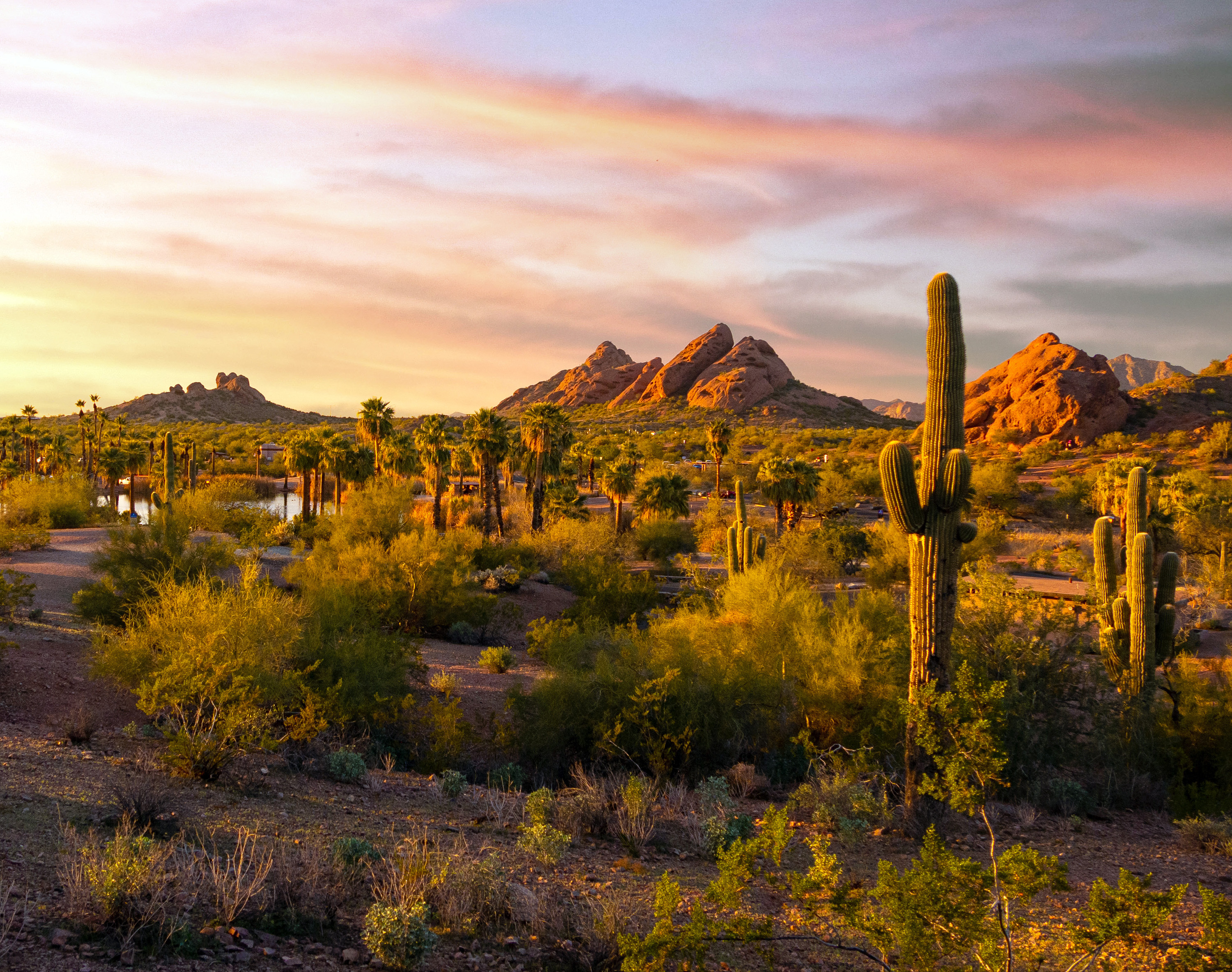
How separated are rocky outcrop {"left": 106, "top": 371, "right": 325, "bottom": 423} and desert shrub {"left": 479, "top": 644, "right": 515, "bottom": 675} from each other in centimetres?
16638

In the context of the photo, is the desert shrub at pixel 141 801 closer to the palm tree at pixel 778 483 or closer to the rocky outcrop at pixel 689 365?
the palm tree at pixel 778 483

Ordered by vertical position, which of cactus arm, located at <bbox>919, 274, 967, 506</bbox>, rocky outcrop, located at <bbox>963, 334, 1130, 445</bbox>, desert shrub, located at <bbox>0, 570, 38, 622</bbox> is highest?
rocky outcrop, located at <bbox>963, 334, 1130, 445</bbox>

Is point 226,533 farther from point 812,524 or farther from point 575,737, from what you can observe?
point 812,524

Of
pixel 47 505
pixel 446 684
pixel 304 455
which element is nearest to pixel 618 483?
pixel 304 455

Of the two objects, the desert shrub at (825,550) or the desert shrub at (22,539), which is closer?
the desert shrub at (22,539)

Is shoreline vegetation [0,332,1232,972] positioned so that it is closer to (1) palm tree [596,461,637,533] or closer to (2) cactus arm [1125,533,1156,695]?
(2) cactus arm [1125,533,1156,695]

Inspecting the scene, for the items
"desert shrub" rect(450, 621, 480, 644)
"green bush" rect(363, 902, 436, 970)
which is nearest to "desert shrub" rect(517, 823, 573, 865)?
"green bush" rect(363, 902, 436, 970)

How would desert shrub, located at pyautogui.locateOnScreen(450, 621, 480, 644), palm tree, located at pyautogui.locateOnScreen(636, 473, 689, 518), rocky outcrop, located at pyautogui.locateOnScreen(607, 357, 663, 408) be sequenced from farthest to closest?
rocky outcrop, located at pyautogui.locateOnScreen(607, 357, 663, 408) → palm tree, located at pyautogui.locateOnScreen(636, 473, 689, 518) → desert shrub, located at pyautogui.locateOnScreen(450, 621, 480, 644)

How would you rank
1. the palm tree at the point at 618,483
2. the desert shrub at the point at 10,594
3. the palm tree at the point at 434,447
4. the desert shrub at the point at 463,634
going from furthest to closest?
1. the palm tree at the point at 434,447
2. the palm tree at the point at 618,483
3. the desert shrub at the point at 463,634
4. the desert shrub at the point at 10,594

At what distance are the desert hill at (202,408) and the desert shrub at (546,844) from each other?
175 meters

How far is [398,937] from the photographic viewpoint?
5.80m

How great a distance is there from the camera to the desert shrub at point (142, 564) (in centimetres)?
1877

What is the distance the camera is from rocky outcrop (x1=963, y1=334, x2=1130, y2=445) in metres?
83.9

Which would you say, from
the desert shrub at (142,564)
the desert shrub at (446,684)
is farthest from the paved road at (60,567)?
the desert shrub at (446,684)
